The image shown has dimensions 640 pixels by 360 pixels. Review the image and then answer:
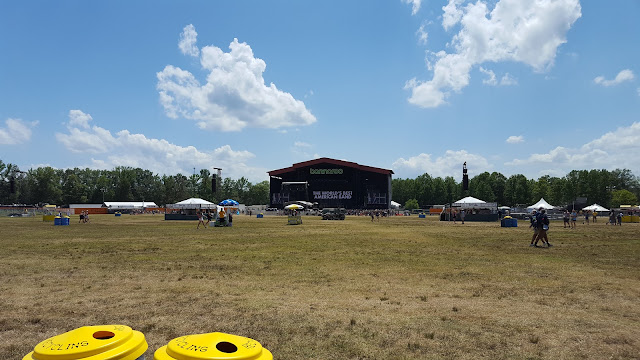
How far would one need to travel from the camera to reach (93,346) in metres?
2.85

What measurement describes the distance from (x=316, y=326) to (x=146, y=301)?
12.8 feet

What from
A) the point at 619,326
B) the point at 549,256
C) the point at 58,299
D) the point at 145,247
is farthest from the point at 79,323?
the point at 549,256

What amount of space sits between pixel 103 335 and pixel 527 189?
144 metres

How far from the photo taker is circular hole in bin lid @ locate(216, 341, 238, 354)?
9.72 ft

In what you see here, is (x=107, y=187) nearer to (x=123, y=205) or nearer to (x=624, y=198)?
(x=123, y=205)

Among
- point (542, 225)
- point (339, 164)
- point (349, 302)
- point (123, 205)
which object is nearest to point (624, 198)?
point (339, 164)

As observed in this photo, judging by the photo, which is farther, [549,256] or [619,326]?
[549,256]

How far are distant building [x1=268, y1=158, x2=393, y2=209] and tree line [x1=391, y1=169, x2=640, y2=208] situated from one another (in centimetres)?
3838

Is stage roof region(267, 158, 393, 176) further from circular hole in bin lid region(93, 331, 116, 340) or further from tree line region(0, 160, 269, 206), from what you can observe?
circular hole in bin lid region(93, 331, 116, 340)

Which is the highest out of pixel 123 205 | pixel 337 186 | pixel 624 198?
pixel 337 186

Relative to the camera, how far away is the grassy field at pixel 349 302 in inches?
232

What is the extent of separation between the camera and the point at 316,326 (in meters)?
6.64

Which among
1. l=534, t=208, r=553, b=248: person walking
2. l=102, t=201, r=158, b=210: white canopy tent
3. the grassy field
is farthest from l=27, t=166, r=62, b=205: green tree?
l=534, t=208, r=553, b=248: person walking

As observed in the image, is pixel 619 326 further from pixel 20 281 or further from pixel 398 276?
pixel 20 281
